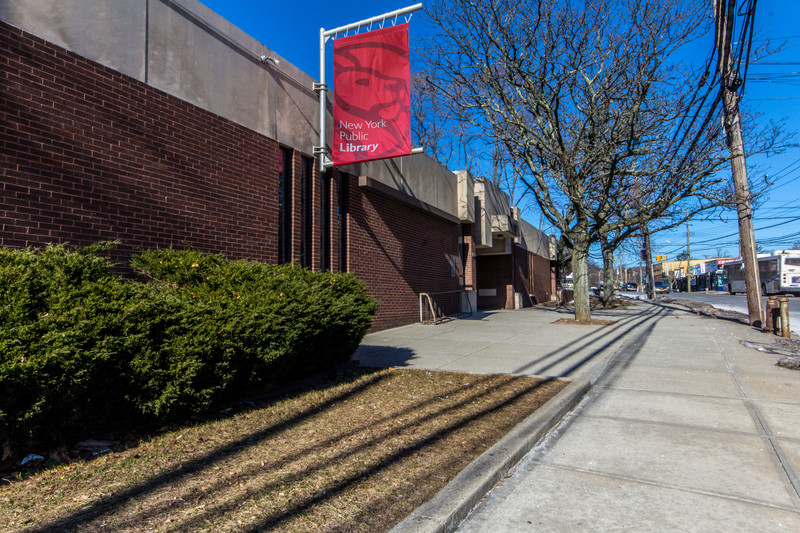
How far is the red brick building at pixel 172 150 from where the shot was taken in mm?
5461

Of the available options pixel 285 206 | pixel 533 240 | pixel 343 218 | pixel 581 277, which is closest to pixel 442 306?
pixel 581 277

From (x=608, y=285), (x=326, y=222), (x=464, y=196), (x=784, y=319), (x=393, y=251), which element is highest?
(x=464, y=196)

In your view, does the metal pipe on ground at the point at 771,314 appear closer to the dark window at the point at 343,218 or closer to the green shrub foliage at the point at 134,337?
the dark window at the point at 343,218

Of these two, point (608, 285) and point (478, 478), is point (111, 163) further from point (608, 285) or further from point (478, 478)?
point (608, 285)

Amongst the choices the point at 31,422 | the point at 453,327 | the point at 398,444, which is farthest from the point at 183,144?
the point at 453,327

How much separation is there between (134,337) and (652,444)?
436 cm

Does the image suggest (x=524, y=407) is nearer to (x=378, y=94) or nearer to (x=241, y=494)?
(x=241, y=494)

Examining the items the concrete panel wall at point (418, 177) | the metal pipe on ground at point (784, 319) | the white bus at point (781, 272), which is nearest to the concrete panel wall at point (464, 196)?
the concrete panel wall at point (418, 177)

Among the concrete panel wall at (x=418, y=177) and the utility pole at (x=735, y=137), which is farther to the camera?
the utility pole at (x=735, y=137)

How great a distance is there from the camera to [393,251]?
1271 centimetres

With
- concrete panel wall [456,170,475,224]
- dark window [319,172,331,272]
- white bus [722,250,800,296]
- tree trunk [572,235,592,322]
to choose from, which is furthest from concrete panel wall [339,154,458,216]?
white bus [722,250,800,296]

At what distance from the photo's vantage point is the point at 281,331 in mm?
4922

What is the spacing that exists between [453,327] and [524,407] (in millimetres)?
7947

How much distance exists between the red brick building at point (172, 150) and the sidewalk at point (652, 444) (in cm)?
298
